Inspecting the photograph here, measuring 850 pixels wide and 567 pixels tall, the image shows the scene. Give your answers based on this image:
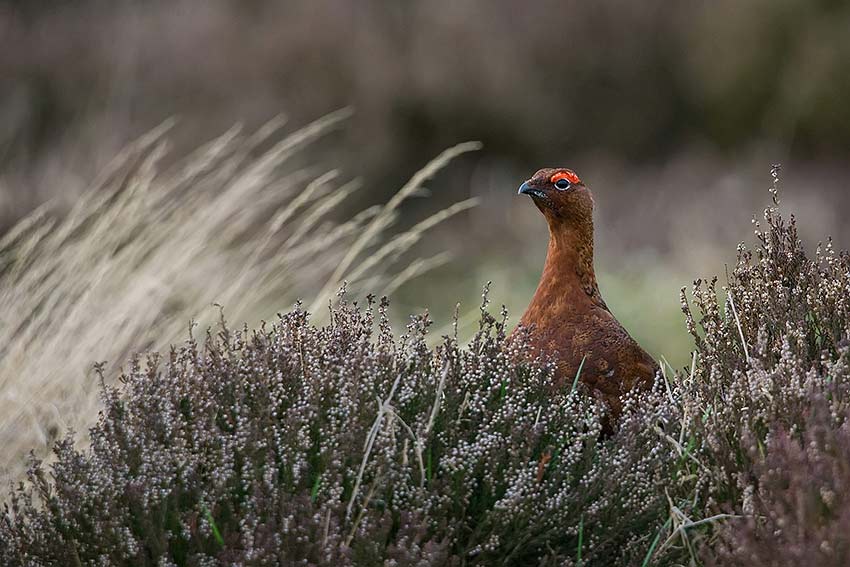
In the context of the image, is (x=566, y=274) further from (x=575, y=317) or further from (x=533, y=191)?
(x=533, y=191)

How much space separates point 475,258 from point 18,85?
371cm

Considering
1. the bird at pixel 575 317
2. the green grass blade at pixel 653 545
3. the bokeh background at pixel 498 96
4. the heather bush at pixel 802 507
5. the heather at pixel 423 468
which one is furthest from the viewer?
the bokeh background at pixel 498 96

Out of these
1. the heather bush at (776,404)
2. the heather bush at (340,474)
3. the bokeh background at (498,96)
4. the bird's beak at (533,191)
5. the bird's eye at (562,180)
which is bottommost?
the heather bush at (340,474)

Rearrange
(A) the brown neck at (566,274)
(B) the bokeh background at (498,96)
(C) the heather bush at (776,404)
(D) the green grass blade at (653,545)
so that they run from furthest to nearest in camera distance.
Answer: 1. (B) the bokeh background at (498,96)
2. (A) the brown neck at (566,274)
3. (D) the green grass blade at (653,545)
4. (C) the heather bush at (776,404)

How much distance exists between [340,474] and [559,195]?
135 cm

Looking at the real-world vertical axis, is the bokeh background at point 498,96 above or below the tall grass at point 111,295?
above

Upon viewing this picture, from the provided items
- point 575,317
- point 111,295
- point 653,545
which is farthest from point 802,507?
point 111,295

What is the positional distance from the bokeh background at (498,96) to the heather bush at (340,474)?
6.18 m

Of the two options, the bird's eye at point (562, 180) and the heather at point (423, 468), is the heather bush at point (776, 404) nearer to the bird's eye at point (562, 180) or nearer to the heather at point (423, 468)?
the heather at point (423, 468)

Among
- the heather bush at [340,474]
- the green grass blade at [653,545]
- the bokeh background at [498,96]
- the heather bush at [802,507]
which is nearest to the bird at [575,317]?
the heather bush at [340,474]

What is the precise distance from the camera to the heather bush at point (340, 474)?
2.59 metres

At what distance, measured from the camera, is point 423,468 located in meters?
2.71

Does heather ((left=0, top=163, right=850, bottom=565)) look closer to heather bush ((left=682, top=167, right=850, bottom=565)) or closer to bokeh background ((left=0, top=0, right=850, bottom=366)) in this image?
heather bush ((left=682, top=167, right=850, bottom=565))

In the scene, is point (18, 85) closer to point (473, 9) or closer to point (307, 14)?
point (307, 14)
